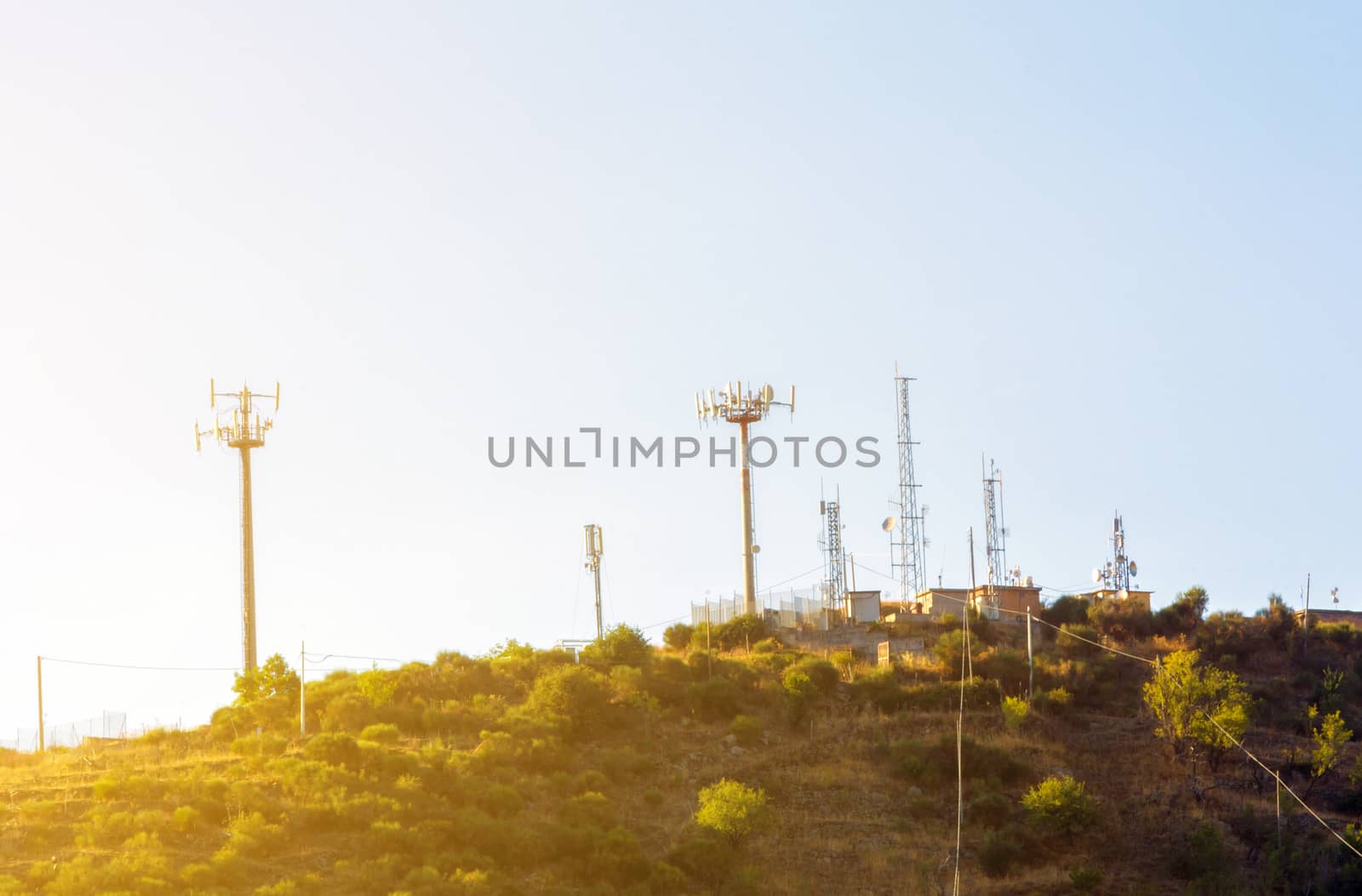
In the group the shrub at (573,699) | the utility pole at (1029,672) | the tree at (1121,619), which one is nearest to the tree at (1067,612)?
the tree at (1121,619)

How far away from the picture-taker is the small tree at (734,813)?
140ft

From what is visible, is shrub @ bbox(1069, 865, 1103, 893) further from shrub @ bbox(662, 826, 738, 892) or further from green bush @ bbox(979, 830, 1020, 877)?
shrub @ bbox(662, 826, 738, 892)

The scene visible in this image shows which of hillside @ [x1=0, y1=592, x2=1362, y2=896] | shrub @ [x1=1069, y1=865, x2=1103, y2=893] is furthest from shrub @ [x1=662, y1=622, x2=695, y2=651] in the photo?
shrub @ [x1=1069, y1=865, x2=1103, y2=893]

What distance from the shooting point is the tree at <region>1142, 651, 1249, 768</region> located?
4894 cm

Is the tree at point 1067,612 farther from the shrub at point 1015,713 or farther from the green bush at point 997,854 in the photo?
the green bush at point 997,854

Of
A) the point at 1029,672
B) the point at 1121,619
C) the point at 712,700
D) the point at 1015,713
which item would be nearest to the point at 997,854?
the point at 1015,713

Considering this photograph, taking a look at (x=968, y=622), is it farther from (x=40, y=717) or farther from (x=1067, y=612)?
(x=40, y=717)

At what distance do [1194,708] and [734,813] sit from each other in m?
16.8

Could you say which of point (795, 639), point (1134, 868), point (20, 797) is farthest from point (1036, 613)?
point (20, 797)

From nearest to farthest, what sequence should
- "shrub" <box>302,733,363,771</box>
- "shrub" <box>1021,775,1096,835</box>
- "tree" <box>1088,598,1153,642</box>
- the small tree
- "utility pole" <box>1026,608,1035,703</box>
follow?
the small tree
"shrub" <box>302,733,363,771</box>
"shrub" <box>1021,775,1096,835</box>
"utility pole" <box>1026,608,1035,703</box>
"tree" <box>1088,598,1153,642</box>

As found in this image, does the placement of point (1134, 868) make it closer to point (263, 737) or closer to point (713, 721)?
→ point (713, 721)

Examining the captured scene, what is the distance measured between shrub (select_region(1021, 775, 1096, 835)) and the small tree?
8209 mm

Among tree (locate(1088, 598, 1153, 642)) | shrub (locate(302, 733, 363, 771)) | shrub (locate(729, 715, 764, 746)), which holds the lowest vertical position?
shrub (locate(729, 715, 764, 746))

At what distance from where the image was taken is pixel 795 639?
6272 cm
